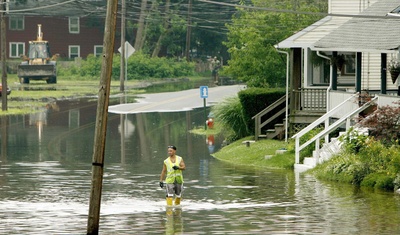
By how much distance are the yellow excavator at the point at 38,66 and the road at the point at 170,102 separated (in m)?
12.4

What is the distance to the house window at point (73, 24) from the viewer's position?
120500mm

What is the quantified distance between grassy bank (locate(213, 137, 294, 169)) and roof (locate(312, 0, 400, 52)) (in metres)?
3.84

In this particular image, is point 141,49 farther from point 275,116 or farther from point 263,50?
point 275,116

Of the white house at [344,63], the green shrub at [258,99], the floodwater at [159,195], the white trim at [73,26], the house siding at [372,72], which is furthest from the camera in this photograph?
the white trim at [73,26]

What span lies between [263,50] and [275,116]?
10.3 metres

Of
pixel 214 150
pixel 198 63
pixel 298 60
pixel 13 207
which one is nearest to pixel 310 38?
pixel 298 60

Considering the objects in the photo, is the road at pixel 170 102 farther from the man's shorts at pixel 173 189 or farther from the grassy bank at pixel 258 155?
the man's shorts at pixel 173 189

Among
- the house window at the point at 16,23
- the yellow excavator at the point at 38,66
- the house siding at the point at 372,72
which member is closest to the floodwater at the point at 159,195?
the house siding at the point at 372,72

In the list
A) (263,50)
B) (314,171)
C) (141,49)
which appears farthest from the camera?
(141,49)

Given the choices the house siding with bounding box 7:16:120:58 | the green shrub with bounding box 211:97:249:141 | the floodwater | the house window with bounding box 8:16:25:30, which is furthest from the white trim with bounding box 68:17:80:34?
the green shrub with bounding box 211:97:249:141

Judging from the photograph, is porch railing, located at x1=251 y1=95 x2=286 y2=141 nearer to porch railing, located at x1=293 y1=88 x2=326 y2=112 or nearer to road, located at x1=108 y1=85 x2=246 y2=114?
porch railing, located at x1=293 y1=88 x2=326 y2=112

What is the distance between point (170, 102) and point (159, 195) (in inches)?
1699

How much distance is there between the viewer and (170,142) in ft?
155

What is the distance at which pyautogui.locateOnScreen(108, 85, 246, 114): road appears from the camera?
65.8 metres
